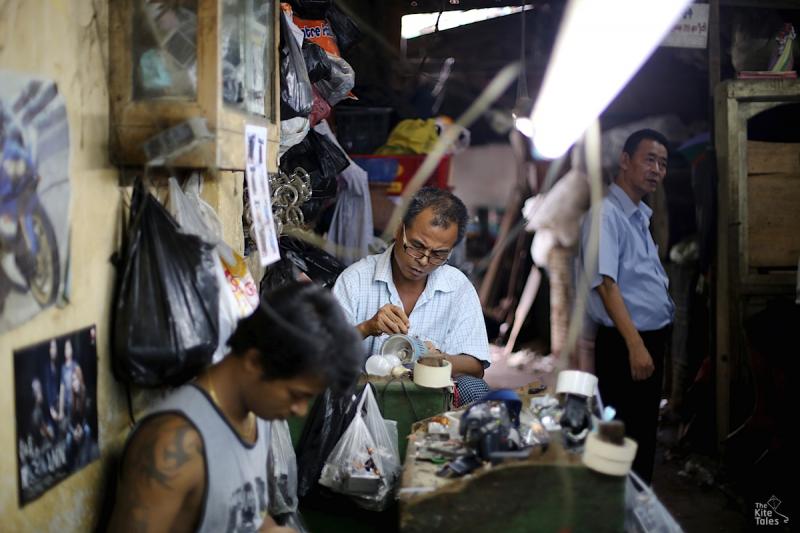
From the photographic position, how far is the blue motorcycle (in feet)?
5.92

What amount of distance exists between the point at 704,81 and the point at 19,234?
274 inches

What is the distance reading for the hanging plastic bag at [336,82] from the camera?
13.8 feet

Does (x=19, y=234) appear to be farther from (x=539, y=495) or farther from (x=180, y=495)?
(x=539, y=495)

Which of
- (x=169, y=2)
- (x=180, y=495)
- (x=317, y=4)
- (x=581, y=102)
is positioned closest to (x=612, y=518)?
(x=180, y=495)

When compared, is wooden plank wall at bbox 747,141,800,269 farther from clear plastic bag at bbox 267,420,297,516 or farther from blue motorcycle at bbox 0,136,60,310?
blue motorcycle at bbox 0,136,60,310

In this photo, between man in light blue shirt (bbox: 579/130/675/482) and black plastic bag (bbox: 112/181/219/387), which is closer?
black plastic bag (bbox: 112/181/219/387)

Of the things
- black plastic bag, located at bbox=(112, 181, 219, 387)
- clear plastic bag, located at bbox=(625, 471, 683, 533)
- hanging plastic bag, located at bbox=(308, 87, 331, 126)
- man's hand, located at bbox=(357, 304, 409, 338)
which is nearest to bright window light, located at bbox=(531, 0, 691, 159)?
hanging plastic bag, located at bbox=(308, 87, 331, 126)

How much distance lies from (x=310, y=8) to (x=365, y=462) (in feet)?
7.86

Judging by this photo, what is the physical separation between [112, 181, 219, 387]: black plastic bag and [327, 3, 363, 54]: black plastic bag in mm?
2420

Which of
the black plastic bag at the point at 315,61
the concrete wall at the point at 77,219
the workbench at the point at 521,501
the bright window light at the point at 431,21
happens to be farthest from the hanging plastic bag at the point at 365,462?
the bright window light at the point at 431,21

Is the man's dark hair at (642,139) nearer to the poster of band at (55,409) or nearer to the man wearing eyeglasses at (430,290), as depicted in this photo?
the man wearing eyeglasses at (430,290)

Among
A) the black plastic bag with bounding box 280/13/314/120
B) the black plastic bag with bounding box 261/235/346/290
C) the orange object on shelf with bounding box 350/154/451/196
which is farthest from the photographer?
the orange object on shelf with bounding box 350/154/451/196

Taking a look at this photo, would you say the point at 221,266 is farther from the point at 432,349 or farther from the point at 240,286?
the point at 432,349

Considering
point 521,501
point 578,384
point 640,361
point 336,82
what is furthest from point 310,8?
point 521,501
